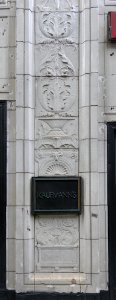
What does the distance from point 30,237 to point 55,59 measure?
300 cm

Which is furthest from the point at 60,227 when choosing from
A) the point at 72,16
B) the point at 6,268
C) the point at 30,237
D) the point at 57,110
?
the point at 72,16

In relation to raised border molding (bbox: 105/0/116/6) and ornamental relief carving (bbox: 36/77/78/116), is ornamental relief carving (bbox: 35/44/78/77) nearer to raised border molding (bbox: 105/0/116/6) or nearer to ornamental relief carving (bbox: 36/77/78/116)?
ornamental relief carving (bbox: 36/77/78/116)

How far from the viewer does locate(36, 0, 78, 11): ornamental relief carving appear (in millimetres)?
8031

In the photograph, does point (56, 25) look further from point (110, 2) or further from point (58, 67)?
point (110, 2)

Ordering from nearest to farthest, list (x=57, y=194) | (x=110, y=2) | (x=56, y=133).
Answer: (x=57, y=194) → (x=56, y=133) → (x=110, y=2)

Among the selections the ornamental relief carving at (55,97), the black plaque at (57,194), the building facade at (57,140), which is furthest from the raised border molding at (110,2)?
the black plaque at (57,194)

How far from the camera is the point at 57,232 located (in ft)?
25.8

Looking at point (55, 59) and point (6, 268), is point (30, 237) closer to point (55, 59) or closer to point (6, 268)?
point (6, 268)

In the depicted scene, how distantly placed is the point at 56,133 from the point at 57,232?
1645 millimetres

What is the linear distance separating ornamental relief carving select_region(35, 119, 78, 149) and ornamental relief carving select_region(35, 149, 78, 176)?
151 mm

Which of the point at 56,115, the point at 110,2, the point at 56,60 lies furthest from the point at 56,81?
the point at 110,2

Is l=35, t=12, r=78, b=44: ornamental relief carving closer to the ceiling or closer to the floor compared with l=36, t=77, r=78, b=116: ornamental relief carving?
closer to the ceiling

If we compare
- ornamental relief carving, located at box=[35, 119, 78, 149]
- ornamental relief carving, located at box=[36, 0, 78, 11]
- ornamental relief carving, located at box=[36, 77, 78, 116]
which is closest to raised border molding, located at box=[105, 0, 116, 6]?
ornamental relief carving, located at box=[36, 0, 78, 11]

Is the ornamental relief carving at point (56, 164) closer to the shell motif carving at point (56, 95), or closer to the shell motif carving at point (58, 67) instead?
the shell motif carving at point (56, 95)
